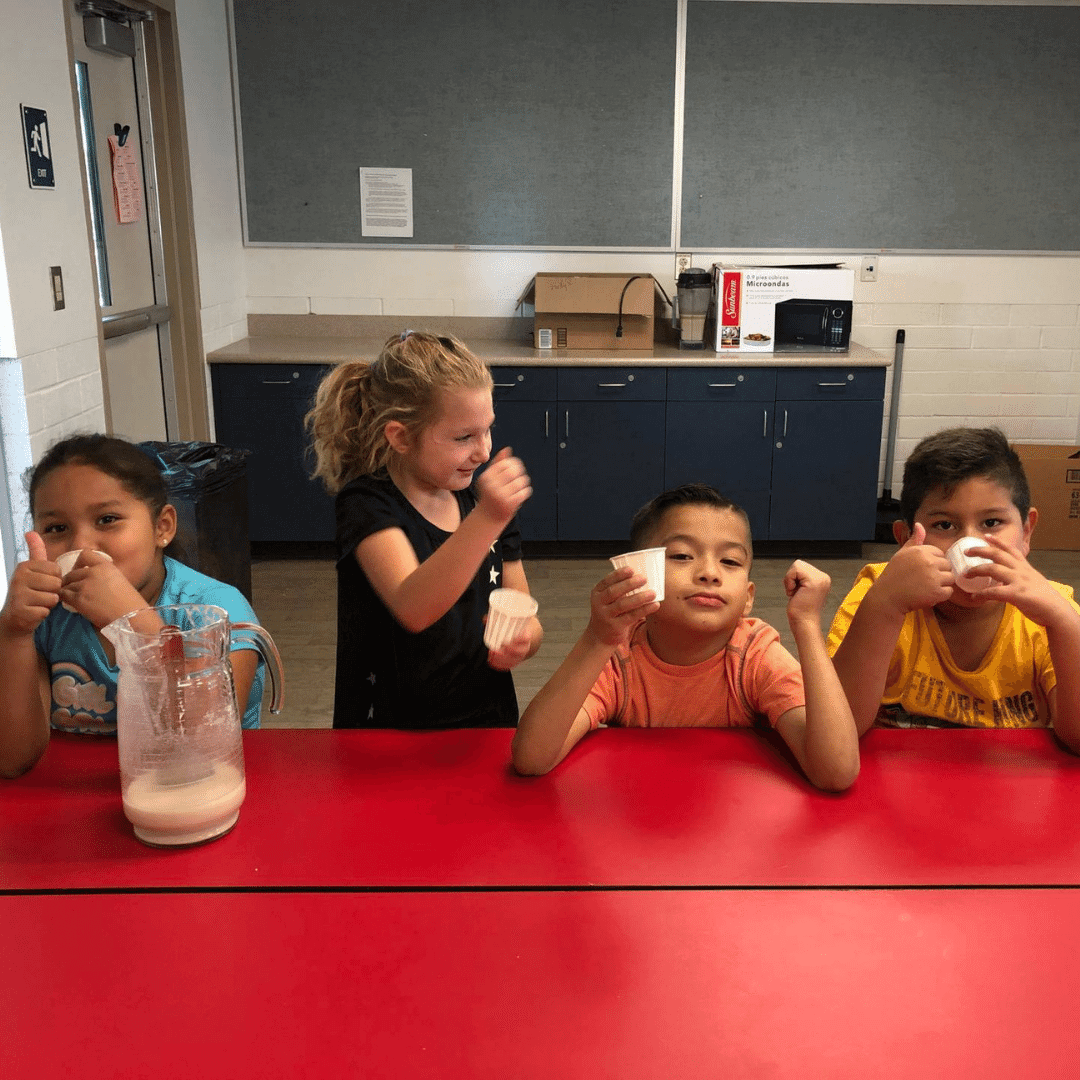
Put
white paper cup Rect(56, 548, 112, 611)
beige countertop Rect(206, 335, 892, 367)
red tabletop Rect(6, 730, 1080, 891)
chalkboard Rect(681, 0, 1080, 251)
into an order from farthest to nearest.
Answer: chalkboard Rect(681, 0, 1080, 251)
beige countertop Rect(206, 335, 892, 367)
white paper cup Rect(56, 548, 112, 611)
red tabletop Rect(6, 730, 1080, 891)

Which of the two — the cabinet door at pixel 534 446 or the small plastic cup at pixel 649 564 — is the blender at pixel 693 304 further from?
the small plastic cup at pixel 649 564

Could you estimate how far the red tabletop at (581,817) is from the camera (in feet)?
3.26

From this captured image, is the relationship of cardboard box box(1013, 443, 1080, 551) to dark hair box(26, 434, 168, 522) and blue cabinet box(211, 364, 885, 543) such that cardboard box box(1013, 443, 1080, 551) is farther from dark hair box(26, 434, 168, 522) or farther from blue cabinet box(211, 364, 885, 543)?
dark hair box(26, 434, 168, 522)

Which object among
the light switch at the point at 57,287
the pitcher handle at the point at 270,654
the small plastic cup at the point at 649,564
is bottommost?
the pitcher handle at the point at 270,654

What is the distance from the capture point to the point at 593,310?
4426 millimetres

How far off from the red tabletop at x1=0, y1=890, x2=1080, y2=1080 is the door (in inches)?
105

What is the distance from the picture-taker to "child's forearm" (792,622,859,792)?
1150mm

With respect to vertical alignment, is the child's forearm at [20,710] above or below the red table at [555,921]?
above

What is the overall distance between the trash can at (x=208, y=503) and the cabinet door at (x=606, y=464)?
5.06ft

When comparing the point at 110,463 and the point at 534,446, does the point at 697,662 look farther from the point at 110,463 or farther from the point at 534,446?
the point at 534,446

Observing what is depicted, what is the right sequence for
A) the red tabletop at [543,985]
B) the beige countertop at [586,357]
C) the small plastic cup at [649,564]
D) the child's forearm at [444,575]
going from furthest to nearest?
the beige countertop at [586,357] < the child's forearm at [444,575] < the small plastic cup at [649,564] < the red tabletop at [543,985]

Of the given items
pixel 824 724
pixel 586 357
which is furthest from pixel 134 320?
pixel 824 724

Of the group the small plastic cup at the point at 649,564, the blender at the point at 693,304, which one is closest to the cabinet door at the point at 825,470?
the blender at the point at 693,304

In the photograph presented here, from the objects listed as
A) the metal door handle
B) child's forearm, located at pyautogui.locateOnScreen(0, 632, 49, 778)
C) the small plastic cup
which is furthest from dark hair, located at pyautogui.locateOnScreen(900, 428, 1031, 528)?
the metal door handle
